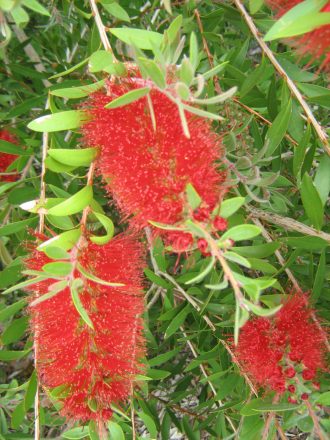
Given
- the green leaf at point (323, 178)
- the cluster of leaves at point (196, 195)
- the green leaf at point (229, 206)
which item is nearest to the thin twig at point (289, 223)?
the cluster of leaves at point (196, 195)

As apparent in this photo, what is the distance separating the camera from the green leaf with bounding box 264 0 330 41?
80 centimetres

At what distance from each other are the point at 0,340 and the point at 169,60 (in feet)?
3.17

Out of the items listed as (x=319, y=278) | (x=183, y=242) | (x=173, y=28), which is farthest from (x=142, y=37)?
(x=319, y=278)

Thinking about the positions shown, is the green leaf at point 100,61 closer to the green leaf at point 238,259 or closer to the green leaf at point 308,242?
the green leaf at point 238,259

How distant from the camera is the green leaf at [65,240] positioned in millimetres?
1049

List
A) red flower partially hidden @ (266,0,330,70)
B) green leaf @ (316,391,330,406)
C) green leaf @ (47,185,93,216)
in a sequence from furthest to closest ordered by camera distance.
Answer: green leaf @ (316,391,330,406) → green leaf @ (47,185,93,216) → red flower partially hidden @ (266,0,330,70)

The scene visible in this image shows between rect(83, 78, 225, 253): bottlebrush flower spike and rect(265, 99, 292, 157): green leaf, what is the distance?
0.72ft

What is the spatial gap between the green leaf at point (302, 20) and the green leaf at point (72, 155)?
43 cm

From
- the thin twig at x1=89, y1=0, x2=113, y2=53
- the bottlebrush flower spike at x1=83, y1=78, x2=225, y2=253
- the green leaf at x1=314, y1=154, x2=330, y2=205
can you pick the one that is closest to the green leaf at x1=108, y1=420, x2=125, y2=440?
the bottlebrush flower spike at x1=83, y1=78, x2=225, y2=253

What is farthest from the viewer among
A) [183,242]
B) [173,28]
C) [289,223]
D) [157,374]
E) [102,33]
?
[157,374]

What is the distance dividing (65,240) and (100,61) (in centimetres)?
38

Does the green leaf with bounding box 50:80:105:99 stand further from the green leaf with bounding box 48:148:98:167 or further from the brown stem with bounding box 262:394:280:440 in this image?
the brown stem with bounding box 262:394:280:440

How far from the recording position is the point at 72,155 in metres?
1.06

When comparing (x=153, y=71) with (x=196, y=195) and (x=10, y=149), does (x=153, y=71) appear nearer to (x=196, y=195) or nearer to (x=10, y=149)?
(x=196, y=195)
